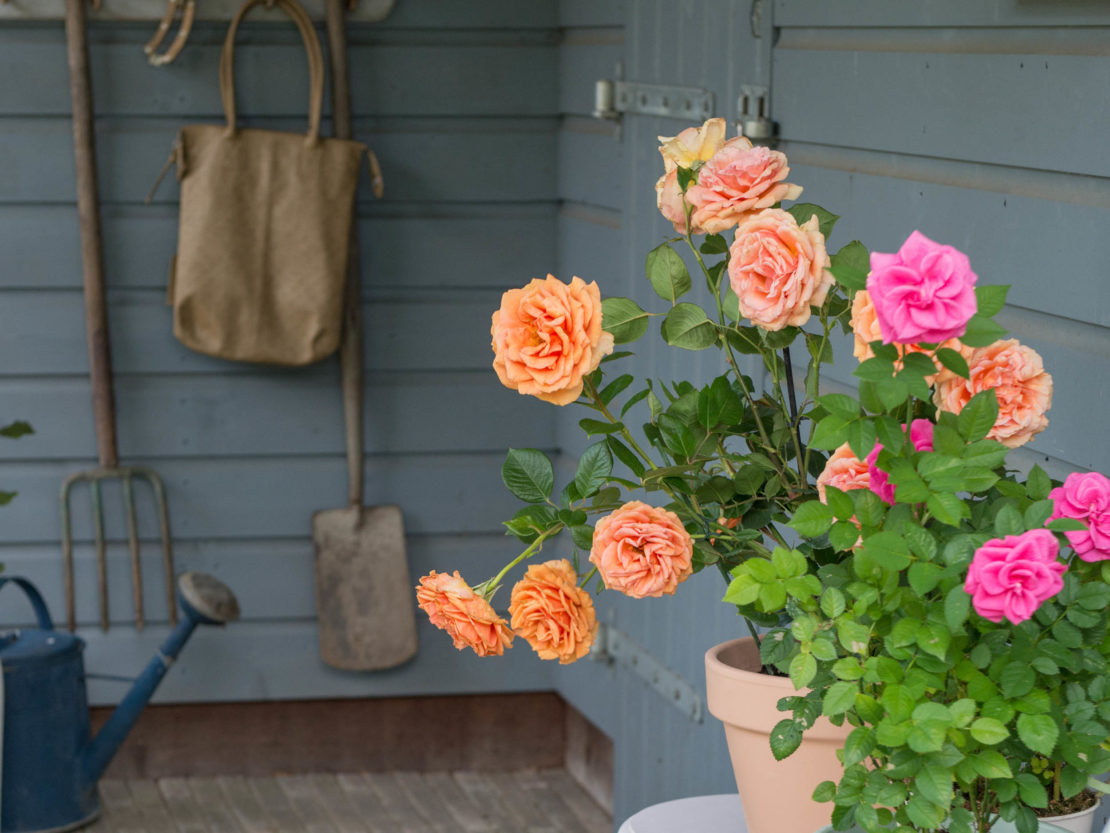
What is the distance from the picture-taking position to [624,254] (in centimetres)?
260

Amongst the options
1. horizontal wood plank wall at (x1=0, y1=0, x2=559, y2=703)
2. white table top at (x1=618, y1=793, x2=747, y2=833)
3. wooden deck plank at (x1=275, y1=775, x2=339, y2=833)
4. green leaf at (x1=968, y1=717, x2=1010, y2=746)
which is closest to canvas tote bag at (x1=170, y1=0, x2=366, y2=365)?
horizontal wood plank wall at (x1=0, y1=0, x2=559, y2=703)

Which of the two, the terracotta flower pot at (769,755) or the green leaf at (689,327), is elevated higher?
the green leaf at (689,327)

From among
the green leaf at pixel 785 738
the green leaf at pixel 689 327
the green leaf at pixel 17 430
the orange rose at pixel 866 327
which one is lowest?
the green leaf at pixel 17 430

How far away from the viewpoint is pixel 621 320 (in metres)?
1.07

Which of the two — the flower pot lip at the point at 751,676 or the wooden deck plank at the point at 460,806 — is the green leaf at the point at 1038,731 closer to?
the flower pot lip at the point at 751,676

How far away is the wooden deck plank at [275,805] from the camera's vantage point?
9.43 ft

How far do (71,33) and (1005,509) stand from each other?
7.87 ft

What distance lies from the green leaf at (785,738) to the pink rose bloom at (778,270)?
289 mm

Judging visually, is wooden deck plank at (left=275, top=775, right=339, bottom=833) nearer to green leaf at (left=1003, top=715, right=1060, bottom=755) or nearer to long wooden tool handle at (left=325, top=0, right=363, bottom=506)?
long wooden tool handle at (left=325, top=0, right=363, bottom=506)

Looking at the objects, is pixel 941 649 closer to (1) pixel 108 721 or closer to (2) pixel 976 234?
(2) pixel 976 234

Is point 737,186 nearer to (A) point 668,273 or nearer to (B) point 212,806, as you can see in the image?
(A) point 668,273

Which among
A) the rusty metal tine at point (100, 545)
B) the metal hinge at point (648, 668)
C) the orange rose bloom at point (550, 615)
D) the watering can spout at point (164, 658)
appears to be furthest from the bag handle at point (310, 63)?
the orange rose bloom at point (550, 615)

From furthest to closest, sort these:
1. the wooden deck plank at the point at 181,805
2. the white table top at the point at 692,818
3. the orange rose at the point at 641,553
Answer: the wooden deck plank at the point at 181,805 < the white table top at the point at 692,818 < the orange rose at the point at 641,553

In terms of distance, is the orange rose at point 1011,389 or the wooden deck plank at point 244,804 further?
the wooden deck plank at point 244,804
